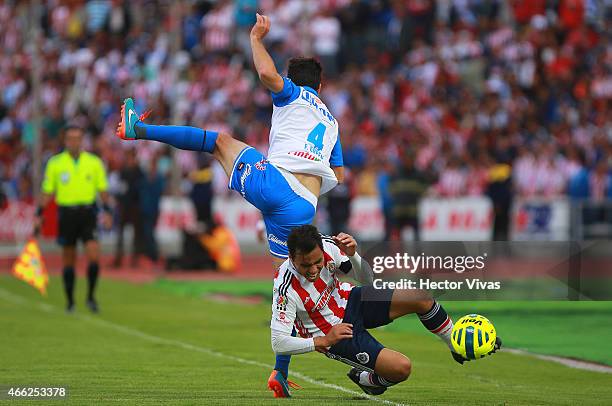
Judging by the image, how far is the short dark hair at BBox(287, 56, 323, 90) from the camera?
36.1 feet

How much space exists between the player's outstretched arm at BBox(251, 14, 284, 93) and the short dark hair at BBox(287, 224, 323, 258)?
1575 millimetres

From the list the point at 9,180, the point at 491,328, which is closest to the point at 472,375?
the point at 491,328

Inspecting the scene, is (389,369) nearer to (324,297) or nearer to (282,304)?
(324,297)

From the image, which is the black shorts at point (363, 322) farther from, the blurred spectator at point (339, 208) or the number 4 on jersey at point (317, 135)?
the blurred spectator at point (339, 208)

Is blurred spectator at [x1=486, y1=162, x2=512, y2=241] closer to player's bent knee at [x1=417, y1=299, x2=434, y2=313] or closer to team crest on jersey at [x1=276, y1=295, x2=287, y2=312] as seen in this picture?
player's bent knee at [x1=417, y1=299, x2=434, y2=313]

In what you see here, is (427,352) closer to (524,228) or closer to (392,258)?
(392,258)

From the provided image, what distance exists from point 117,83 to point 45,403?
27593 millimetres

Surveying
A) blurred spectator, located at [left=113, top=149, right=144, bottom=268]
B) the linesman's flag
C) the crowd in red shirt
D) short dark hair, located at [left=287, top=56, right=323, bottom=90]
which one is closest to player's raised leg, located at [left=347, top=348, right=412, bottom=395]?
short dark hair, located at [left=287, top=56, right=323, bottom=90]

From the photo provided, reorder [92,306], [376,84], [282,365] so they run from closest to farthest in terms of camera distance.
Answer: [282,365] → [92,306] → [376,84]

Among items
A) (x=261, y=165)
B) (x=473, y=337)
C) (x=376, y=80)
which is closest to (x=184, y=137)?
(x=261, y=165)

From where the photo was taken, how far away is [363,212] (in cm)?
2977

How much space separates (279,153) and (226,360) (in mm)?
2861

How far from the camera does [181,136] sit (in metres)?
10.6

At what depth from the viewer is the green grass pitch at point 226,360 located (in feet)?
32.6
